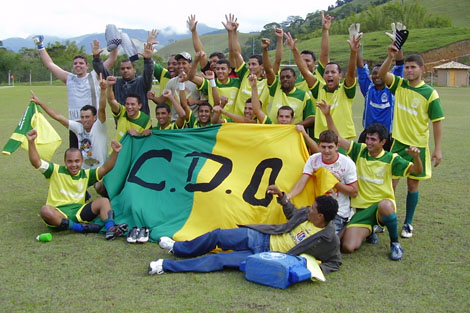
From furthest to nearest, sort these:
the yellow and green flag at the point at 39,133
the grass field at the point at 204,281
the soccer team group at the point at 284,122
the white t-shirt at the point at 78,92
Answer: the white t-shirt at the point at 78,92 → the yellow and green flag at the point at 39,133 → the soccer team group at the point at 284,122 → the grass field at the point at 204,281

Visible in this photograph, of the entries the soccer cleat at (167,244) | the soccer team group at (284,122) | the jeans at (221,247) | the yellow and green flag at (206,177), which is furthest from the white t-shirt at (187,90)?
the jeans at (221,247)

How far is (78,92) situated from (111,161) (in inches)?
68.4

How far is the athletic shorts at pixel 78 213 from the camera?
20.4 ft

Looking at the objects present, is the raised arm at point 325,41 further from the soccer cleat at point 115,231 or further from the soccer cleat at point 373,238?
the soccer cleat at point 115,231

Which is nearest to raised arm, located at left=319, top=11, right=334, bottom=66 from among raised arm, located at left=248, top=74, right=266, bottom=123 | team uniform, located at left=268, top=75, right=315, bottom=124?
team uniform, located at left=268, top=75, right=315, bottom=124

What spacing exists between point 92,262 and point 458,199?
5.47 m

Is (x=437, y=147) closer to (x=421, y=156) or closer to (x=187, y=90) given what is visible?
(x=421, y=156)

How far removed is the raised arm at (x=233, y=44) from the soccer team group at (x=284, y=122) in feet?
0.06

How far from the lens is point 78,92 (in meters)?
7.64

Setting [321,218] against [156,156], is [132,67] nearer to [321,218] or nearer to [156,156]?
[156,156]

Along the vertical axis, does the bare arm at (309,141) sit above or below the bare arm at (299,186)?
above

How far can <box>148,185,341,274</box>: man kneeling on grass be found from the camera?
481 cm

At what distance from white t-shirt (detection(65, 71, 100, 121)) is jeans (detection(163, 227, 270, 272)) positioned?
338 cm

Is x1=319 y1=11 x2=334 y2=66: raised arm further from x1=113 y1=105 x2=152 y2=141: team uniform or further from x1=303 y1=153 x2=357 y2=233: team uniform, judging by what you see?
x1=113 y1=105 x2=152 y2=141: team uniform
